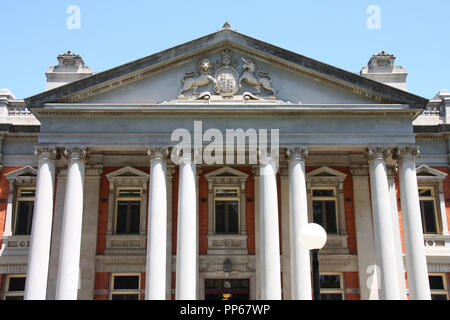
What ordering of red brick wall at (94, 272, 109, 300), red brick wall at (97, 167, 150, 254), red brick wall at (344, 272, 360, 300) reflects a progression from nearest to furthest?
red brick wall at (94, 272, 109, 300) → red brick wall at (344, 272, 360, 300) → red brick wall at (97, 167, 150, 254)

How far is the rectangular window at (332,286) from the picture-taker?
884 inches

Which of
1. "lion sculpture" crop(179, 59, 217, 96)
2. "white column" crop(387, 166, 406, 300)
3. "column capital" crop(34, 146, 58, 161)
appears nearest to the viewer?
"column capital" crop(34, 146, 58, 161)

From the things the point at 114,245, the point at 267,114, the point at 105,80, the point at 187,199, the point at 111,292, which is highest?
the point at 105,80

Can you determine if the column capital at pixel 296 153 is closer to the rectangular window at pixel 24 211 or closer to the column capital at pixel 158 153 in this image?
the column capital at pixel 158 153

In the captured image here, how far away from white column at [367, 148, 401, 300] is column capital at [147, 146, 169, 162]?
8548mm

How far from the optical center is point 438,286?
75.8ft

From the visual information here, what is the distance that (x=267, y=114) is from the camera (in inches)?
827

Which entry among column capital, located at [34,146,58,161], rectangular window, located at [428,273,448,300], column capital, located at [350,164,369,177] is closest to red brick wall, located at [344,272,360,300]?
rectangular window, located at [428,273,448,300]

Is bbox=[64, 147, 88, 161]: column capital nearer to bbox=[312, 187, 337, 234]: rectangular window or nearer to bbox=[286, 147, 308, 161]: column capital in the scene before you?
bbox=[286, 147, 308, 161]: column capital

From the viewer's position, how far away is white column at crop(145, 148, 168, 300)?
61.8 feet
